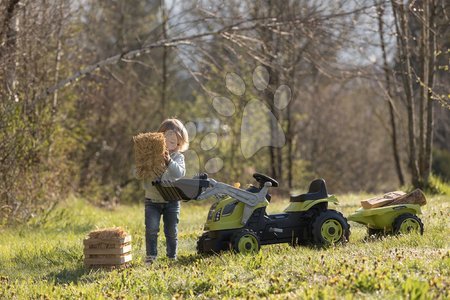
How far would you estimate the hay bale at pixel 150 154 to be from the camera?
262 inches

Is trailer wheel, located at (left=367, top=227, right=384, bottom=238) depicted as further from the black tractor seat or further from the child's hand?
the child's hand

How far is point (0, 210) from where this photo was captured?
1064cm

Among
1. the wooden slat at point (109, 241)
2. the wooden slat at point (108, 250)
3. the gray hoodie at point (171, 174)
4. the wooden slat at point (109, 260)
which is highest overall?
the gray hoodie at point (171, 174)

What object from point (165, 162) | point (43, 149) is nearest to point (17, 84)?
point (43, 149)

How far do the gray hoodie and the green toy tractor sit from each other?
0.08 meters

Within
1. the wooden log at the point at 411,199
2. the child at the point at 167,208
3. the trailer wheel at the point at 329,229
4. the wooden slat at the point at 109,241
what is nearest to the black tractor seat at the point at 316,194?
the trailer wheel at the point at 329,229

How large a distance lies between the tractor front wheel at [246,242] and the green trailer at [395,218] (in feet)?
4.15

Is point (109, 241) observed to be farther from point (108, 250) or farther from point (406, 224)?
point (406, 224)

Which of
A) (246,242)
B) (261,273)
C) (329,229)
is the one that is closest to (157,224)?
(246,242)

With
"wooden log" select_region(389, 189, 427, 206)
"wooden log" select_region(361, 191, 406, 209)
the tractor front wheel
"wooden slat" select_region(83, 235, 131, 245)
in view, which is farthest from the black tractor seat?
"wooden slat" select_region(83, 235, 131, 245)

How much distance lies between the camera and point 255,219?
22.9 ft

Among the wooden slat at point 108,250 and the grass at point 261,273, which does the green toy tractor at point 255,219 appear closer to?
the grass at point 261,273

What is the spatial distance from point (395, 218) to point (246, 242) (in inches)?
64.5

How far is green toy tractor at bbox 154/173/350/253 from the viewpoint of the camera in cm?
677
